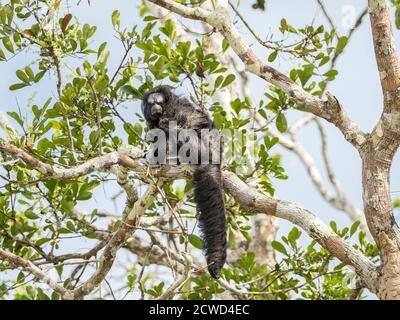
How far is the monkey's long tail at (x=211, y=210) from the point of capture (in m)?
5.48

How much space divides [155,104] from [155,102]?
2cm

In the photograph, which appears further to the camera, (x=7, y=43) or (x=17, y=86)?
(x=17, y=86)

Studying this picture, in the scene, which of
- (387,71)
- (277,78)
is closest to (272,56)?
(277,78)

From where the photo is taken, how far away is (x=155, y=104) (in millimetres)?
6711

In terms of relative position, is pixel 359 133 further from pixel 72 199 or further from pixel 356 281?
pixel 72 199

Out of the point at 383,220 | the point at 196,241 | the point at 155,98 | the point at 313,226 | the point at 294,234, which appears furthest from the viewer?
the point at 155,98

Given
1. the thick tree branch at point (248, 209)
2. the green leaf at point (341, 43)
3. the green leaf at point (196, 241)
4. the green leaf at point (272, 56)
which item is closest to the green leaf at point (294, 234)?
the thick tree branch at point (248, 209)

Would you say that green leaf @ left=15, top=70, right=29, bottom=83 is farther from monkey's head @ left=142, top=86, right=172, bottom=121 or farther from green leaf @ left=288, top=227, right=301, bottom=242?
green leaf @ left=288, top=227, right=301, bottom=242

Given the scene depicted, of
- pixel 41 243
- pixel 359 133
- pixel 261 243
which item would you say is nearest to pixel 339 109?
pixel 359 133

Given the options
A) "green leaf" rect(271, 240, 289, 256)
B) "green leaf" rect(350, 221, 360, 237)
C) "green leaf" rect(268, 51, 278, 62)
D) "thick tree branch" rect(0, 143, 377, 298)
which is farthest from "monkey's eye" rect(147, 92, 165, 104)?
"green leaf" rect(350, 221, 360, 237)

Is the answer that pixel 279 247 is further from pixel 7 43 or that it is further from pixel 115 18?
pixel 7 43

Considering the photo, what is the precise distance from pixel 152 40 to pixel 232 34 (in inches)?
30.2

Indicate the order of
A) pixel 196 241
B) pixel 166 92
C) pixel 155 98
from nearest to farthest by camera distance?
pixel 196 241
pixel 155 98
pixel 166 92

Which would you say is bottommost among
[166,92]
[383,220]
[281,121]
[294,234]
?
[383,220]
